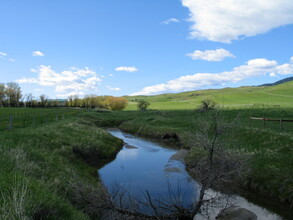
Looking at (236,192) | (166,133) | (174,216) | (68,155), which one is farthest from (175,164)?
(166,133)

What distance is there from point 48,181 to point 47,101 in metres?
148

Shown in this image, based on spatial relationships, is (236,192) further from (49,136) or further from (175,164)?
(49,136)

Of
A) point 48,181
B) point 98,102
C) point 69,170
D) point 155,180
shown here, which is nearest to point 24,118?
point 69,170

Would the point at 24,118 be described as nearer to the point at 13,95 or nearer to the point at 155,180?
the point at 155,180

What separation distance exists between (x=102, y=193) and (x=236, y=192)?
9265 millimetres

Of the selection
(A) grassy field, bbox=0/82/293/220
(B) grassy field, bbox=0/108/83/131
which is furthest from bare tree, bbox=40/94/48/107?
(A) grassy field, bbox=0/82/293/220

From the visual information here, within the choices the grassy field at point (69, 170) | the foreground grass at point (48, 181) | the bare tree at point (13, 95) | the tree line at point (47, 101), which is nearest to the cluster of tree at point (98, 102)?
the tree line at point (47, 101)

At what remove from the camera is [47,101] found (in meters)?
146

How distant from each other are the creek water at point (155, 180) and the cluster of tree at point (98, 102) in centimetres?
11997

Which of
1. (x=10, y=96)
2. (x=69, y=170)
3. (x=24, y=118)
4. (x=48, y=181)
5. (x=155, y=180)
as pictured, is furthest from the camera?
(x=10, y=96)

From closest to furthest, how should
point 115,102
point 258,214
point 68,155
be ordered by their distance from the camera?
point 258,214, point 68,155, point 115,102

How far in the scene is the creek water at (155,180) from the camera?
42.6ft

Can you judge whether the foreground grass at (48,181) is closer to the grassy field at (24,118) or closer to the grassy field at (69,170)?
the grassy field at (69,170)

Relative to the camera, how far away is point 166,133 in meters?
39.4
